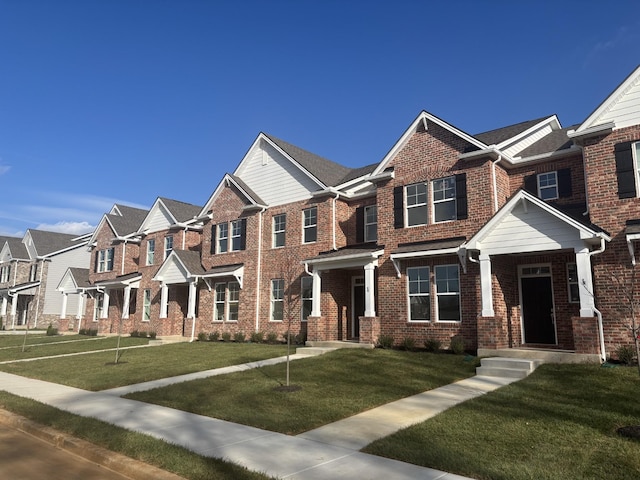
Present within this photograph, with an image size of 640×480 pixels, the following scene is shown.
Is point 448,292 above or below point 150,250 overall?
below

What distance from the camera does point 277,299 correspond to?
21.7 meters

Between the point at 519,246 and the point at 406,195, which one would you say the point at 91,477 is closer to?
the point at 519,246

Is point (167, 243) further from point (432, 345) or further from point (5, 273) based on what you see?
point (5, 273)

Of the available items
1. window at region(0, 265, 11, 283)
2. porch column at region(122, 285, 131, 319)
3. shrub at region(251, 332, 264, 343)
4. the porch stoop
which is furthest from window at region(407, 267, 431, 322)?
window at region(0, 265, 11, 283)

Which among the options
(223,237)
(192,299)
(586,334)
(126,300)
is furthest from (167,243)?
(586,334)

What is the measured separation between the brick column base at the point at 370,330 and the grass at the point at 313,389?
189cm

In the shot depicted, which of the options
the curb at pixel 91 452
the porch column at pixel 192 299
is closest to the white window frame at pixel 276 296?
the porch column at pixel 192 299

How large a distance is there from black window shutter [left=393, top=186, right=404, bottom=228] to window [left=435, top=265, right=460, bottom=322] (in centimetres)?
236

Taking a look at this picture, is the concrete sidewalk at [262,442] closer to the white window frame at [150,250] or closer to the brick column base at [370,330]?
the brick column base at [370,330]

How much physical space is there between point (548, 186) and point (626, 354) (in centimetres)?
607

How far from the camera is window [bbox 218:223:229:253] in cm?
2461

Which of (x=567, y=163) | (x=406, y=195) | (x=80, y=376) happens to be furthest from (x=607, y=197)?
(x=80, y=376)

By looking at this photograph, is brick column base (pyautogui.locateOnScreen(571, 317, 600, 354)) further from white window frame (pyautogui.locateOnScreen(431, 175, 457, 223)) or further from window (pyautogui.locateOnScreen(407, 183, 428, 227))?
window (pyautogui.locateOnScreen(407, 183, 428, 227))

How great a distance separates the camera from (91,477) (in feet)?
19.1
